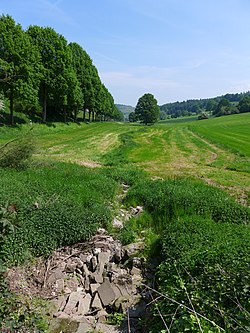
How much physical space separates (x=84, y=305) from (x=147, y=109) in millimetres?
70788

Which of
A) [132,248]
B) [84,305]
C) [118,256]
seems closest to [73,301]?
[84,305]

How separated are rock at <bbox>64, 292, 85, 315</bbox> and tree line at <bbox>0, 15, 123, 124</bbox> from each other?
47.0ft

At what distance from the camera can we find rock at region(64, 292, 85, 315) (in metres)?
4.92

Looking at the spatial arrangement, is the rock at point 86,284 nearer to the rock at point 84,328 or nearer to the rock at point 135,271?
the rock at point 135,271

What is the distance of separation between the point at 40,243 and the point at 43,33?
3331 centimetres

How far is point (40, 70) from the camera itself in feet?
103

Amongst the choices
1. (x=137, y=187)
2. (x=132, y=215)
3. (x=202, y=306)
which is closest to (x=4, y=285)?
(x=202, y=306)

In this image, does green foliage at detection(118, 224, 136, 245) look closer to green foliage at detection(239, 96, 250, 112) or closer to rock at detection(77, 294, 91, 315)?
rock at detection(77, 294, 91, 315)

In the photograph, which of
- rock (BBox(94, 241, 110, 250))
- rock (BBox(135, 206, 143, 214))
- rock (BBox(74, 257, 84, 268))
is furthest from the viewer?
rock (BBox(135, 206, 143, 214))

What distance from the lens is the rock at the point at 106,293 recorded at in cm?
510

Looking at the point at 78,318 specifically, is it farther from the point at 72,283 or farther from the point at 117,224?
the point at 117,224

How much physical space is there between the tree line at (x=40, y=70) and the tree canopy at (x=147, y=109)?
23586mm

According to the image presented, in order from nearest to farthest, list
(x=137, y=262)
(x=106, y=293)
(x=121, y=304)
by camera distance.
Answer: (x=121, y=304) < (x=106, y=293) < (x=137, y=262)

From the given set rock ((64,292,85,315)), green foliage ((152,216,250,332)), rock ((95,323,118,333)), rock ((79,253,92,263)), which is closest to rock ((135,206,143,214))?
green foliage ((152,216,250,332))
